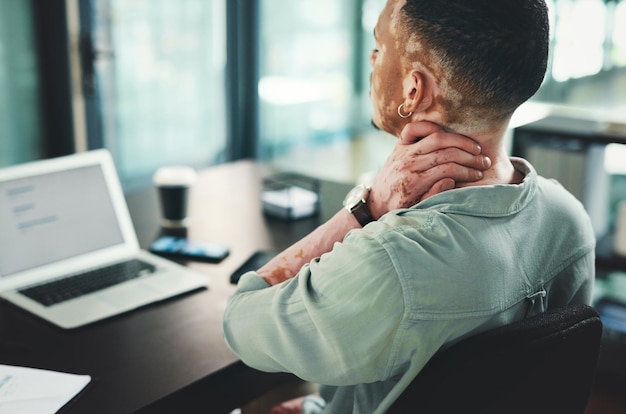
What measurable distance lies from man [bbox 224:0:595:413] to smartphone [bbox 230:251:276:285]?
1.45ft

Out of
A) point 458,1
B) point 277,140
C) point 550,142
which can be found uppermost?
point 458,1

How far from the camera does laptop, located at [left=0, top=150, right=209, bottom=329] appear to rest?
1.52 m

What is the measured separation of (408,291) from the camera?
96cm

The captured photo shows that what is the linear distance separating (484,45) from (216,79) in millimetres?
3723

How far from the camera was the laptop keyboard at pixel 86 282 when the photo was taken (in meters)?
1.53

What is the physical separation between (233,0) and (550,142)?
7.66 feet

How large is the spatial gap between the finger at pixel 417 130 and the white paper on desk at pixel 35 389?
0.63 metres

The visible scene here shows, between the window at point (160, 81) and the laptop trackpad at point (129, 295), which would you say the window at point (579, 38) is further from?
the laptop trackpad at point (129, 295)

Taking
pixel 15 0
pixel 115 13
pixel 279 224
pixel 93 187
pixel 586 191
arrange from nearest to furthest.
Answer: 1. pixel 93 187
2. pixel 279 224
3. pixel 586 191
4. pixel 15 0
5. pixel 115 13

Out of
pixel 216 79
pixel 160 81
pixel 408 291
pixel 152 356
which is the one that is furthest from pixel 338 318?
pixel 216 79

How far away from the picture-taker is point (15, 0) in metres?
3.45

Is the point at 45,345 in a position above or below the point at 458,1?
below

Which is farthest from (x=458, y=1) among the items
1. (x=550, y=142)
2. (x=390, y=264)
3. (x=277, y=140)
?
(x=277, y=140)

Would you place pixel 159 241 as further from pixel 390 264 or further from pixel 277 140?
pixel 277 140
